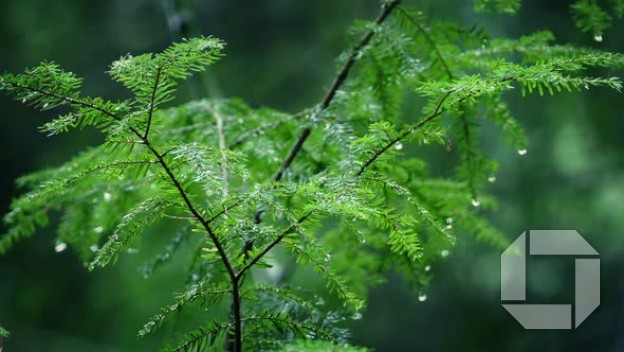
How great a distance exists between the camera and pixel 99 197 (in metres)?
1.49

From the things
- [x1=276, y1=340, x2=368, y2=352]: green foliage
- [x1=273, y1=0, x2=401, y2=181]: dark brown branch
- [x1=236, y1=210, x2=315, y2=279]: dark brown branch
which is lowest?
[x1=276, y1=340, x2=368, y2=352]: green foliage

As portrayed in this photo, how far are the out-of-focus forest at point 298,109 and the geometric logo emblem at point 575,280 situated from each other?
50 mm

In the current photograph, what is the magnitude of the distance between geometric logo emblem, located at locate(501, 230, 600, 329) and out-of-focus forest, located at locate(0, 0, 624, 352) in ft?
0.16

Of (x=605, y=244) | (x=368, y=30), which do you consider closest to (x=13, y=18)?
(x=368, y=30)

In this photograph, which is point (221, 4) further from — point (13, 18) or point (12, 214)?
point (12, 214)

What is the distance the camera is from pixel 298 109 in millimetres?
3453

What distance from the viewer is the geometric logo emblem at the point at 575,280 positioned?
10.9 feet

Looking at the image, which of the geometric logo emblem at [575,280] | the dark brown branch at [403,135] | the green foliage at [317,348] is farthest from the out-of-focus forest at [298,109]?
the green foliage at [317,348]

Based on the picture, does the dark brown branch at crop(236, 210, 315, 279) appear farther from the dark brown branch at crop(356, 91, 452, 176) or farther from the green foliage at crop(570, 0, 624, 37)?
the green foliage at crop(570, 0, 624, 37)

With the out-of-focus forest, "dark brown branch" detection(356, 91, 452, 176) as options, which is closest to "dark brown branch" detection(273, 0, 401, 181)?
"dark brown branch" detection(356, 91, 452, 176)

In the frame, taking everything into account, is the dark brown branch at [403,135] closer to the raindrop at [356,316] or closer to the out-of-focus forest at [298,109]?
the raindrop at [356,316]

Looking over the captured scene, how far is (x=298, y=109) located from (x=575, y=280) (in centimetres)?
169

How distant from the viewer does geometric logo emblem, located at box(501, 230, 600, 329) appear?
333cm

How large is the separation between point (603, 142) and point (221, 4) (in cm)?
219
